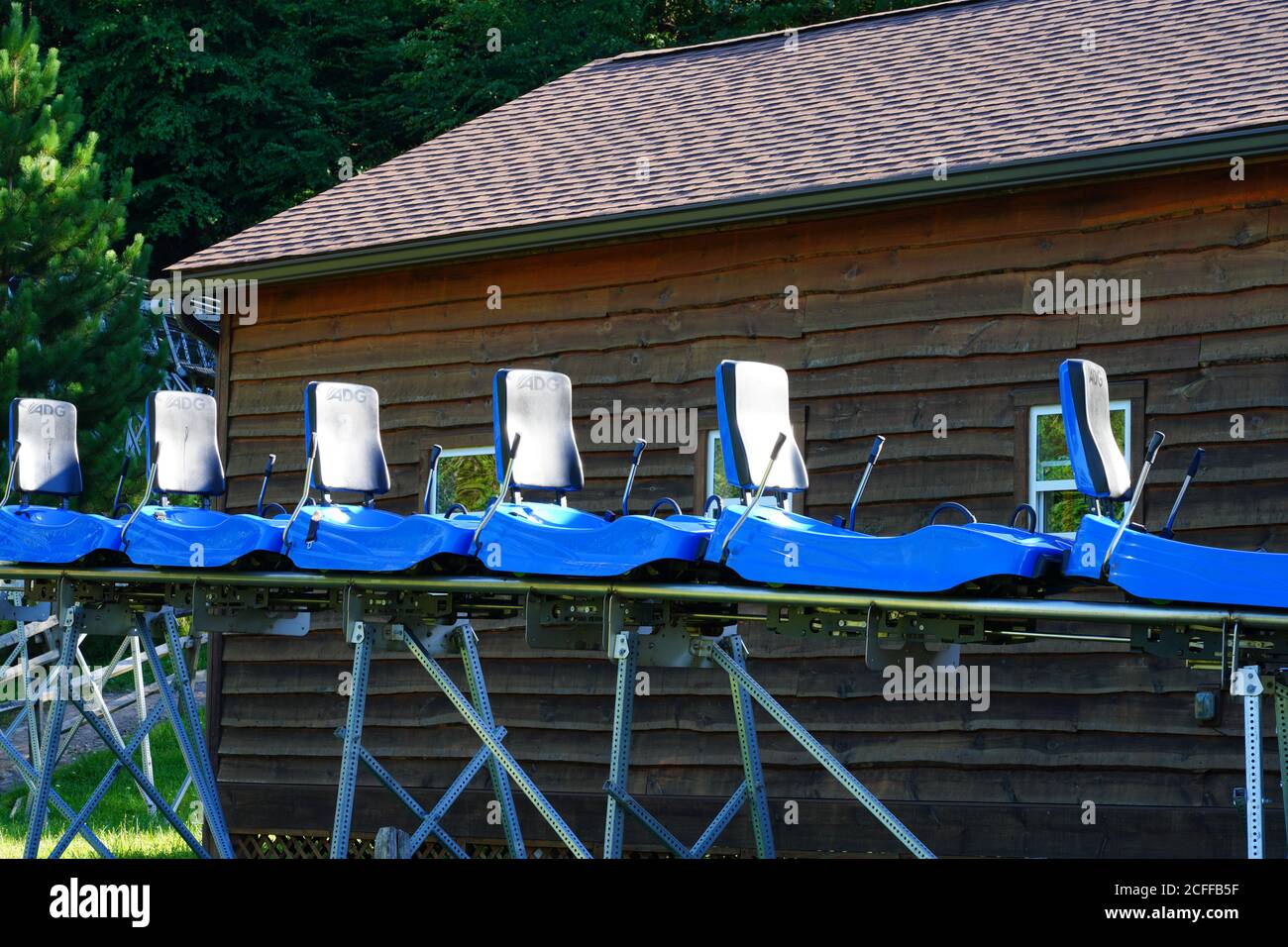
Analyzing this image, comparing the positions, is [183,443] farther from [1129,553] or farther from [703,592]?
[1129,553]

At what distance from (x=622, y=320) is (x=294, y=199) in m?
22.0

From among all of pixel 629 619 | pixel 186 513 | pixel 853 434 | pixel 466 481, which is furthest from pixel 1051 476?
pixel 186 513

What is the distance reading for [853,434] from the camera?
36.0 ft

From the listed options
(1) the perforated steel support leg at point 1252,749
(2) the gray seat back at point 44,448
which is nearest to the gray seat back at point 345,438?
(2) the gray seat back at point 44,448

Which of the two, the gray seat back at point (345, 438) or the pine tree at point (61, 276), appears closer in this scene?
the gray seat back at point (345, 438)

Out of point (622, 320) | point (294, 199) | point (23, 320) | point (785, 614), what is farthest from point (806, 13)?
point (785, 614)

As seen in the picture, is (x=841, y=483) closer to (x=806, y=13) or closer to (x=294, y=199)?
(x=806, y=13)

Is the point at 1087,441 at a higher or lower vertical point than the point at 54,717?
higher

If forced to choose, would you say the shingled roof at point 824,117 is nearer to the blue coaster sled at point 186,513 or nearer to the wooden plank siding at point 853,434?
the wooden plank siding at point 853,434

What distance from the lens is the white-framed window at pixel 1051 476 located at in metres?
10.2

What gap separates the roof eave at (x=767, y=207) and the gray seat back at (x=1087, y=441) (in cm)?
312
